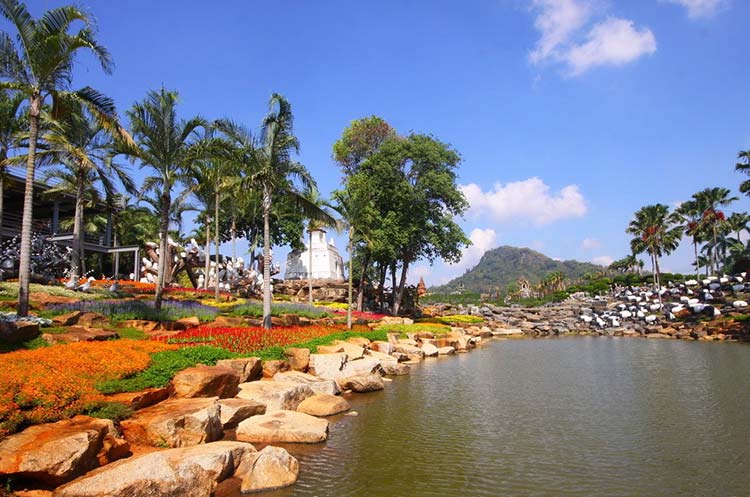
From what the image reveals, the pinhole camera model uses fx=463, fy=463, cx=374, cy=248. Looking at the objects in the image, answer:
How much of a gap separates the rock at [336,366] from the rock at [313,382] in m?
1.38

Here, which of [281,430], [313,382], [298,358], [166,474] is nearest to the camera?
[166,474]

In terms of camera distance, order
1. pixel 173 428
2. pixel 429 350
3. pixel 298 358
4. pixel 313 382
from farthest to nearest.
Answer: pixel 429 350
pixel 298 358
pixel 313 382
pixel 173 428

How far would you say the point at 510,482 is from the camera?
24.6 feet

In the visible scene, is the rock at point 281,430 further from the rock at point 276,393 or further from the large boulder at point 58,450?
the large boulder at point 58,450

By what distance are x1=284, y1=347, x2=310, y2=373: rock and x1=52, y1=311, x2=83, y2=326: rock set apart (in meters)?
7.20

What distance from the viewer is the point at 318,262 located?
1826 inches

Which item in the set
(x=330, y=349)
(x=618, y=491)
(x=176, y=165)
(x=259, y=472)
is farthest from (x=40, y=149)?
(x=618, y=491)

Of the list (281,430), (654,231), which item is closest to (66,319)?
(281,430)

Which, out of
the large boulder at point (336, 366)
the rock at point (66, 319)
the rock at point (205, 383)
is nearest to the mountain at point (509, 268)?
the large boulder at point (336, 366)

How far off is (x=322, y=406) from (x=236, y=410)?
8.00ft

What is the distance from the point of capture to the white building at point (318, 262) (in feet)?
151

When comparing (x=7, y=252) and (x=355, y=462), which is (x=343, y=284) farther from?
(x=355, y=462)

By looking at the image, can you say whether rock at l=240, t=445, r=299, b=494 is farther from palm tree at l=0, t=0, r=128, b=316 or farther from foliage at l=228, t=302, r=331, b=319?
foliage at l=228, t=302, r=331, b=319

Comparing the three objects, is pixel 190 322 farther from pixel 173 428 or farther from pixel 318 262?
pixel 318 262
